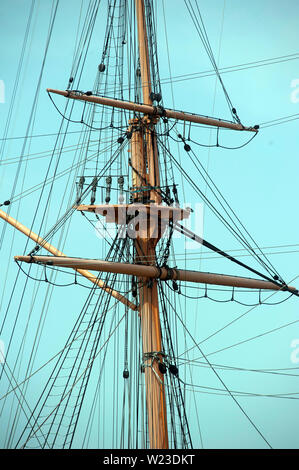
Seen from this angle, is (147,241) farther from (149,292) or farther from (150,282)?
(149,292)

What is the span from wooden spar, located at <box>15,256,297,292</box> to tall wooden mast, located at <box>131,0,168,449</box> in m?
0.25

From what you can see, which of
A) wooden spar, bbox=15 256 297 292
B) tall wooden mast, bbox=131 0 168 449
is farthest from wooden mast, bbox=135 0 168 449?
wooden spar, bbox=15 256 297 292

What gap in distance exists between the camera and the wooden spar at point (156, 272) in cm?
1152

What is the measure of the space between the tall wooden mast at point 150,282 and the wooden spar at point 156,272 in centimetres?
25

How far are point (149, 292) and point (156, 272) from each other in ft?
1.21

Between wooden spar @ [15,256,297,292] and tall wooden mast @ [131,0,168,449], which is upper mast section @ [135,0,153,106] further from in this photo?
wooden spar @ [15,256,297,292]

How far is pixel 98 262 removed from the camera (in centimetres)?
1173

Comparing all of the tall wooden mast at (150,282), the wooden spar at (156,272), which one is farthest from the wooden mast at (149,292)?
the wooden spar at (156,272)

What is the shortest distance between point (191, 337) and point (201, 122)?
14.7 feet

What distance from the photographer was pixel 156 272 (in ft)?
39.4

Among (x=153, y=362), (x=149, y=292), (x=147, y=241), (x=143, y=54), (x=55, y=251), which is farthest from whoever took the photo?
(x=143, y=54)

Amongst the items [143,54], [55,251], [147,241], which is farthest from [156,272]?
[143,54]

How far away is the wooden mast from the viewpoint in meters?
11.0
